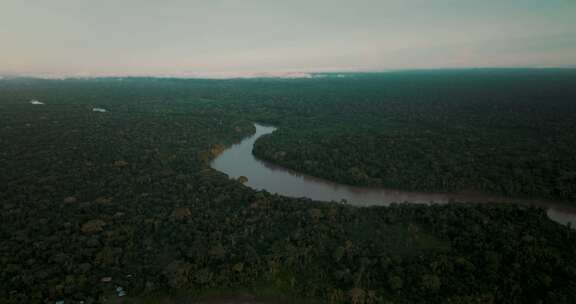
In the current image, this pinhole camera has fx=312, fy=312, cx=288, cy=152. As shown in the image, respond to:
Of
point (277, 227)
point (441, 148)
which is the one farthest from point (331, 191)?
point (441, 148)

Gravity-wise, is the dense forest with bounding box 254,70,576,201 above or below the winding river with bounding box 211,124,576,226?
above

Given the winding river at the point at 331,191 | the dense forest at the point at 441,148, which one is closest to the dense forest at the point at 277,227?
the dense forest at the point at 441,148

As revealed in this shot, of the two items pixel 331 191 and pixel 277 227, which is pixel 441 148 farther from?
pixel 277 227

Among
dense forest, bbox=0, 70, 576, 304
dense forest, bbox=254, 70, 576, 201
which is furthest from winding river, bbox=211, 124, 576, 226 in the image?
dense forest, bbox=0, 70, 576, 304

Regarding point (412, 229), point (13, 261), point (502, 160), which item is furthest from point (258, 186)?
point (502, 160)

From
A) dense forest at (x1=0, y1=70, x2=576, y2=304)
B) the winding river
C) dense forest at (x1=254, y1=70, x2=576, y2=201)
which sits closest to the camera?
dense forest at (x1=0, y1=70, x2=576, y2=304)

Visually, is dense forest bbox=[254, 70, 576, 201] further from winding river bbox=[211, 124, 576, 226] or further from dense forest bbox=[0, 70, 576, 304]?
winding river bbox=[211, 124, 576, 226]

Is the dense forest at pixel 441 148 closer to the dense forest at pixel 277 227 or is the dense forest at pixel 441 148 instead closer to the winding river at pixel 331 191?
the dense forest at pixel 277 227

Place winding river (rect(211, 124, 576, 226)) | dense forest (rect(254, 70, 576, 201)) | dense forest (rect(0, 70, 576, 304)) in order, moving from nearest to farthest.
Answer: dense forest (rect(0, 70, 576, 304)), winding river (rect(211, 124, 576, 226)), dense forest (rect(254, 70, 576, 201))

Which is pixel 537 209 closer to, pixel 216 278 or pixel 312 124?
pixel 216 278
